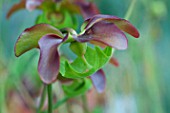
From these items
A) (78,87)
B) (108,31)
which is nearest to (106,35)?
(108,31)

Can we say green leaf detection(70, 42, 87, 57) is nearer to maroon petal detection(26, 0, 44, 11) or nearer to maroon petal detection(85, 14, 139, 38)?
maroon petal detection(85, 14, 139, 38)

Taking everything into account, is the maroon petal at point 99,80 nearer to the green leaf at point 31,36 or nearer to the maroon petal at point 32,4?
the green leaf at point 31,36

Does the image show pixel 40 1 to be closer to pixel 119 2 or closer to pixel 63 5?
pixel 63 5

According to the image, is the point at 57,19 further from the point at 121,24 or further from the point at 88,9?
the point at 121,24

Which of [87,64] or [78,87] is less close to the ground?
[87,64]

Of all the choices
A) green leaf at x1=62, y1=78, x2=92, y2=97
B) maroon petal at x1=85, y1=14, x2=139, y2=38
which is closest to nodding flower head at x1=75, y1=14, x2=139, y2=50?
maroon petal at x1=85, y1=14, x2=139, y2=38

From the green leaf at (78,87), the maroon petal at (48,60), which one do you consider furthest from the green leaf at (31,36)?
the green leaf at (78,87)
